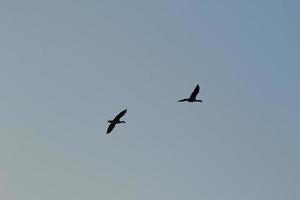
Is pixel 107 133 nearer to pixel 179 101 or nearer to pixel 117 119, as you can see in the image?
pixel 117 119

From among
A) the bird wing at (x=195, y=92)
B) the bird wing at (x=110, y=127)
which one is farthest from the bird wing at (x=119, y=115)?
the bird wing at (x=195, y=92)

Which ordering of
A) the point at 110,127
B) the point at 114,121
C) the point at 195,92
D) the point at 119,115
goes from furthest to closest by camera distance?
the point at 195,92 → the point at 114,121 → the point at 110,127 → the point at 119,115

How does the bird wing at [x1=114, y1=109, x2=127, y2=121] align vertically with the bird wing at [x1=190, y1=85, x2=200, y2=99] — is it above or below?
below

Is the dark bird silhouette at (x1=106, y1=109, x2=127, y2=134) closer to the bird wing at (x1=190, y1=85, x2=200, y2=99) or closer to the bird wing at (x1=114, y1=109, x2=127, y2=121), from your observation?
the bird wing at (x1=114, y1=109, x2=127, y2=121)

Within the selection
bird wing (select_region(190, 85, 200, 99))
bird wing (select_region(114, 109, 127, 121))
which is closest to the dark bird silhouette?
bird wing (select_region(114, 109, 127, 121))

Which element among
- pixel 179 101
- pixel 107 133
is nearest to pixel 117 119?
pixel 107 133

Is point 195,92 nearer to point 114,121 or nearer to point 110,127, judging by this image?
point 114,121

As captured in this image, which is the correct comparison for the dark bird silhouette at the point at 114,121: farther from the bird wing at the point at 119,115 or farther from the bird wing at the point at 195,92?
the bird wing at the point at 195,92

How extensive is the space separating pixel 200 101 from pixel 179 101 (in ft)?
13.4

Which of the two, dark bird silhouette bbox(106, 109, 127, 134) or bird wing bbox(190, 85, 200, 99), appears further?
bird wing bbox(190, 85, 200, 99)

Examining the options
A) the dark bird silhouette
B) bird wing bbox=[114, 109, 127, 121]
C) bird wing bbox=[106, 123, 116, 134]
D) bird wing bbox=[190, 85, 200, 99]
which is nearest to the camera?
bird wing bbox=[114, 109, 127, 121]

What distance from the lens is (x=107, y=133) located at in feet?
331

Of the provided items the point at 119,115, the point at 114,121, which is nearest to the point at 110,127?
the point at 114,121

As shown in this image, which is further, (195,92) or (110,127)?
Answer: (195,92)
